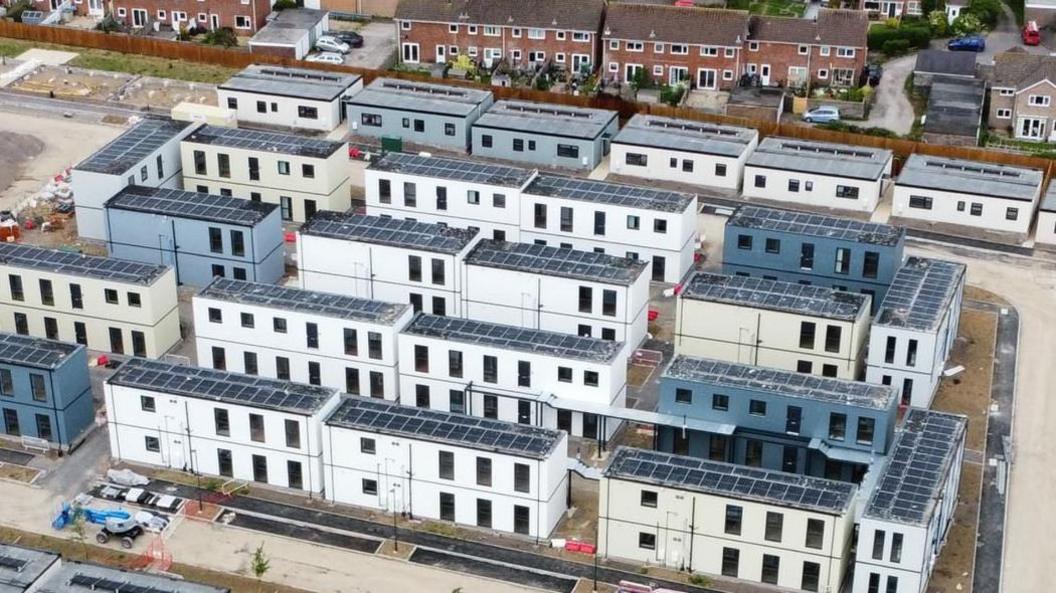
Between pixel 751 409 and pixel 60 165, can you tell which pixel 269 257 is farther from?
pixel 751 409

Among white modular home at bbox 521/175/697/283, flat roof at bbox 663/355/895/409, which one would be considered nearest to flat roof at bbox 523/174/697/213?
white modular home at bbox 521/175/697/283

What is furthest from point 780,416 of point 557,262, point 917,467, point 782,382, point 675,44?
point 675,44

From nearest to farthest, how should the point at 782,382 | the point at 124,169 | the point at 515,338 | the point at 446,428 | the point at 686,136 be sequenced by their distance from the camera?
the point at 446,428 < the point at 782,382 < the point at 515,338 < the point at 124,169 < the point at 686,136

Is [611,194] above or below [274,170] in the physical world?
above

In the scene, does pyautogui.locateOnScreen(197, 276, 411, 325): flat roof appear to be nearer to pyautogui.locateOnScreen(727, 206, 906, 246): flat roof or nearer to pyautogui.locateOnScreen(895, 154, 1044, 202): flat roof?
pyautogui.locateOnScreen(727, 206, 906, 246): flat roof

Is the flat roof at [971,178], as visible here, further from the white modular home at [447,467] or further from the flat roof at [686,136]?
the white modular home at [447,467]

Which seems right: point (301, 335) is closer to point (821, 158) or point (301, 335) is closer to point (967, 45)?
point (821, 158)
